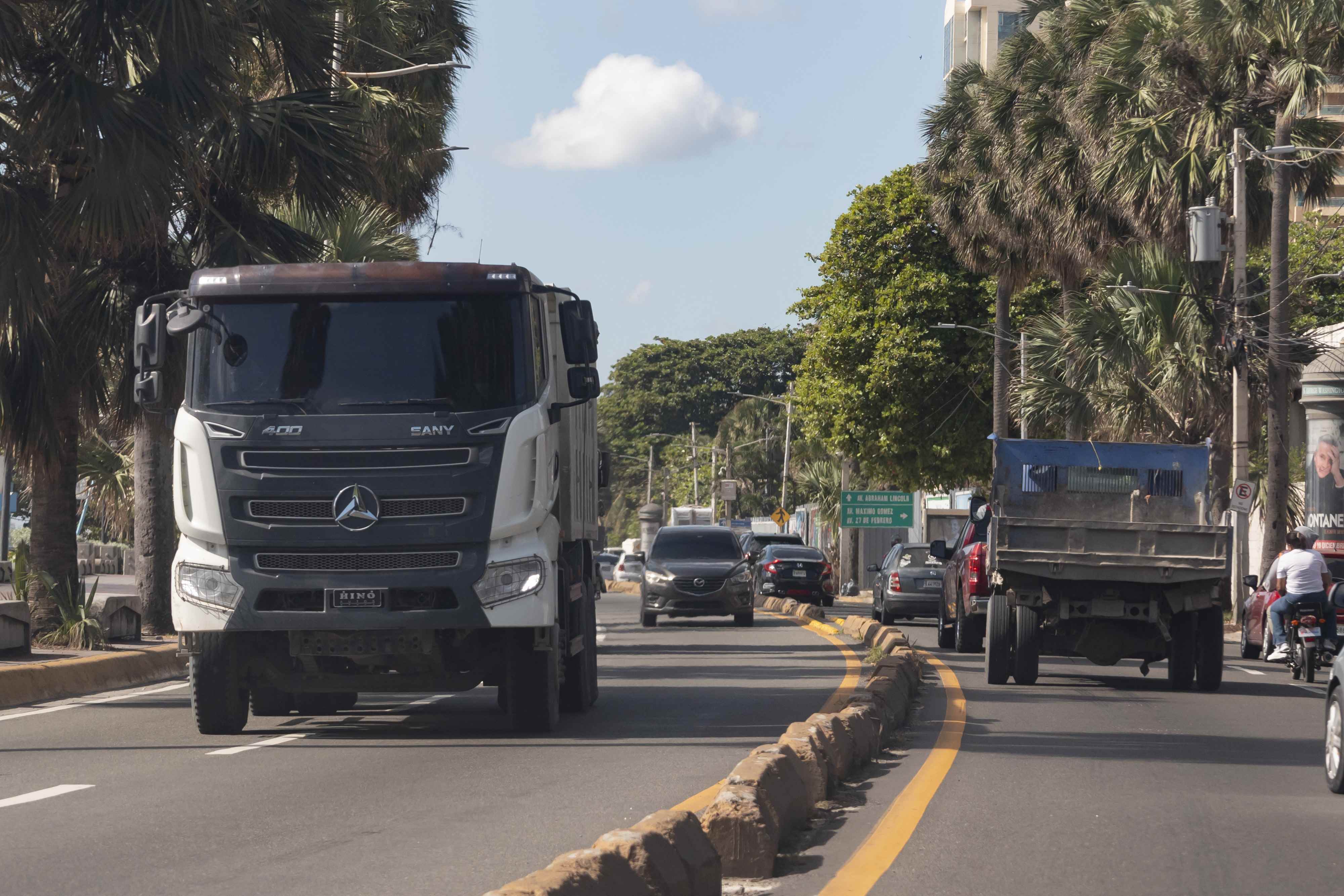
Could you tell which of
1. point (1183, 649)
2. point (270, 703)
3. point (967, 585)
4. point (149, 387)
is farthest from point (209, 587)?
point (967, 585)

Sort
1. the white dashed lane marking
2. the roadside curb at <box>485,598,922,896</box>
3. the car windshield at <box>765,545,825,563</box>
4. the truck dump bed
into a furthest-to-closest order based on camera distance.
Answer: the car windshield at <box>765,545,825,563</box> < the truck dump bed < the white dashed lane marking < the roadside curb at <box>485,598,922,896</box>

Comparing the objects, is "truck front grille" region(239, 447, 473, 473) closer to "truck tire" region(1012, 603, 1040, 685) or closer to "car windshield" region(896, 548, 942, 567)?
"truck tire" region(1012, 603, 1040, 685)

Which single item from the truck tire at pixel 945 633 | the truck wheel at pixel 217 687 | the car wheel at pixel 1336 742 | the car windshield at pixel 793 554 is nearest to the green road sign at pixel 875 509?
the car windshield at pixel 793 554

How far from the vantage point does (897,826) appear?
8242 millimetres

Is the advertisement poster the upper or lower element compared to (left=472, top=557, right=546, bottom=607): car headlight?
upper

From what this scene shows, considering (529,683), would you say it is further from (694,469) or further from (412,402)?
(694,469)

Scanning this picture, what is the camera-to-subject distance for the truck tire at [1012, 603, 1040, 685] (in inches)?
655

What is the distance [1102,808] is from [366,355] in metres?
5.50

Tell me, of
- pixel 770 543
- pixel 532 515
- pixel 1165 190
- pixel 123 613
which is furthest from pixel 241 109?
pixel 770 543

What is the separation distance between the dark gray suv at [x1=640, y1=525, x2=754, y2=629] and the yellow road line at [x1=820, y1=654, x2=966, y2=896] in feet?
52.8

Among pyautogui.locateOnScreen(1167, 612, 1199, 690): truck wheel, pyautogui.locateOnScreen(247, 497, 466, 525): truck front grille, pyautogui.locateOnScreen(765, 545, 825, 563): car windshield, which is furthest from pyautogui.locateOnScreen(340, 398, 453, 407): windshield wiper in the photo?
pyautogui.locateOnScreen(765, 545, 825, 563): car windshield

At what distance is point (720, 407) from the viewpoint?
9712cm

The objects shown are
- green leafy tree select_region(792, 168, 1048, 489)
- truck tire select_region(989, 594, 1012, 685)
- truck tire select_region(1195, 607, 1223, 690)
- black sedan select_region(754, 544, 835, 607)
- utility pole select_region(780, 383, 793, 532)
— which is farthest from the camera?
utility pole select_region(780, 383, 793, 532)

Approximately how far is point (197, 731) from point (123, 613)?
7365 mm
